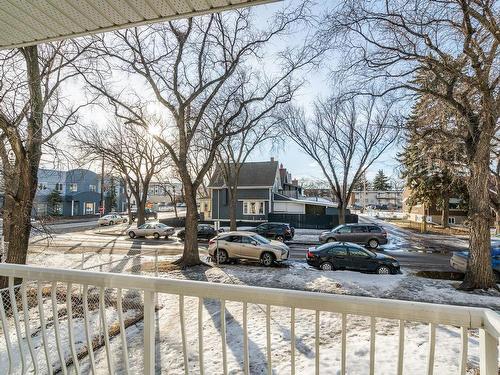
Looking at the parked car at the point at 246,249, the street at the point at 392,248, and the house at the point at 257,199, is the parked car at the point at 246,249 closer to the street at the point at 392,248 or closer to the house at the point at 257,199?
the street at the point at 392,248

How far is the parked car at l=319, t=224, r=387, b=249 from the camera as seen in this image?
18844 mm

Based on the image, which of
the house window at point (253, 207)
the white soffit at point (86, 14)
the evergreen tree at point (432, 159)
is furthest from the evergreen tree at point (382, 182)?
the white soffit at point (86, 14)

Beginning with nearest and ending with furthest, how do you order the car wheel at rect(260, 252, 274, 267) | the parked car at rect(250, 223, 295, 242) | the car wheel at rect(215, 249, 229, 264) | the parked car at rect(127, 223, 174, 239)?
the car wheel at rect(260, 252, 274, 267)
the car wheel at rect(215, 249, 229, 264)
the parked car at rect(250, 223, 295, 242)
the parked car at rect(127, 223, 174, 239)

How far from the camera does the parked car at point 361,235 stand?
1884cm

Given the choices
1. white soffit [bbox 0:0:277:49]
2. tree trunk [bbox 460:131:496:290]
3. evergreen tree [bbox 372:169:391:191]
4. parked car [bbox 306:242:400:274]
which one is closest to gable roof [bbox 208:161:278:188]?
parked car [bbox 306:242:400:274]

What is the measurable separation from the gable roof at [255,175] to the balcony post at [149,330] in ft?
96.5

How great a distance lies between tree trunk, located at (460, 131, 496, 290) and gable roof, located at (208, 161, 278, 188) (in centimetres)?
2292

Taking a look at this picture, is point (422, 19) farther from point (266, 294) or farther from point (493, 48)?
point (266, 294)

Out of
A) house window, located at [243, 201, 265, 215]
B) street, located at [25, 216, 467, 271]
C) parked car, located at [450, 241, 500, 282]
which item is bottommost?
street, located at [25, 216, 467, 271]

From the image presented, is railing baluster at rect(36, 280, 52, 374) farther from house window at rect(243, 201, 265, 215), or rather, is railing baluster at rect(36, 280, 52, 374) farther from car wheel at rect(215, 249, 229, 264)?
house window at rect(243, 201, 265, 215)

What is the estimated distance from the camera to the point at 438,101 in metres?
10.5

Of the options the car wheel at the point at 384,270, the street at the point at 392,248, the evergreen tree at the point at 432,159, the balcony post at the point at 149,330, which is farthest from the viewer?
the street at the point at 392,248

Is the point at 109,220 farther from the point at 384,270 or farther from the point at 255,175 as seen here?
the point at 384,270

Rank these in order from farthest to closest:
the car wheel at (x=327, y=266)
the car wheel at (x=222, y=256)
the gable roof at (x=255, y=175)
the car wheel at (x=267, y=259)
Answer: the gable roof at (x=255, y=175) → the car wheel at (x=222, y=256) → the car wheel at (x=267, y=259) → the car wheel at (x=327, y=266)
